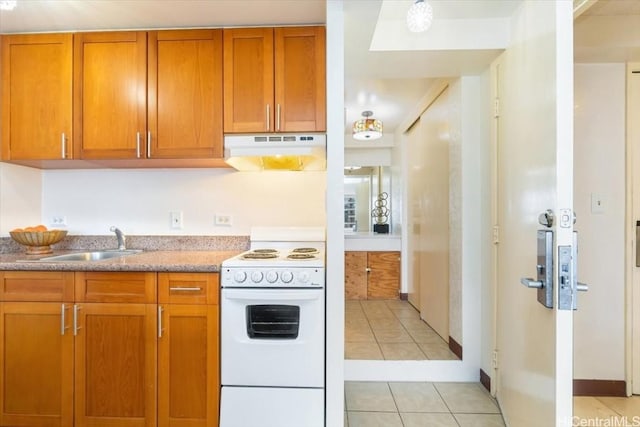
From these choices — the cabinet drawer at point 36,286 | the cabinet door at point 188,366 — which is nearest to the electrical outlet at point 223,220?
the cabinet door at point 188,366

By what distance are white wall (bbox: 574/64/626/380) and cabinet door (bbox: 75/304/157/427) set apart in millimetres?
2636

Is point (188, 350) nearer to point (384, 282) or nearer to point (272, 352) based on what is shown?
point (272, 352)

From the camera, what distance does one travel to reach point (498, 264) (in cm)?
190

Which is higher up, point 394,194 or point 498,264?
point 394,194

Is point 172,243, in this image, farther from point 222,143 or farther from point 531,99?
point 531,99

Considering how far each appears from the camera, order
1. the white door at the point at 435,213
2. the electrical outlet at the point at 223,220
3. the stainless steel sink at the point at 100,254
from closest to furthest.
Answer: the stainless steel sink at the point at 100,254, the electrical outlet at the point at 223,220, the white door at the point at 435,213

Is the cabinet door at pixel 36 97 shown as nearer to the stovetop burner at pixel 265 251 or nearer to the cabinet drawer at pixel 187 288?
the cabinet drawer at pixel 187 288

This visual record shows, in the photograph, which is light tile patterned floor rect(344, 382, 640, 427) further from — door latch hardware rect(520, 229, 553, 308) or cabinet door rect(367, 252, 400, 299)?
cabinet door rect(367, 252, 400, 299)

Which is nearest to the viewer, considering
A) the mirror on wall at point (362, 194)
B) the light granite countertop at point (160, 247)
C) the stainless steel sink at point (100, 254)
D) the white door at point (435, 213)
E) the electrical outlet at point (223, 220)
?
the light granite countertop at point (160, 247)

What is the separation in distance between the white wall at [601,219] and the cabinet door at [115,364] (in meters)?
2.64

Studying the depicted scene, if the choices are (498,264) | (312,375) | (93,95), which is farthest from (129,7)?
(498,264)

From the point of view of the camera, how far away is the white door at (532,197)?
3.59ft

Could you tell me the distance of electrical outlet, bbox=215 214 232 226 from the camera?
87.7 inches

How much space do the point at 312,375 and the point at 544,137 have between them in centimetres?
152
